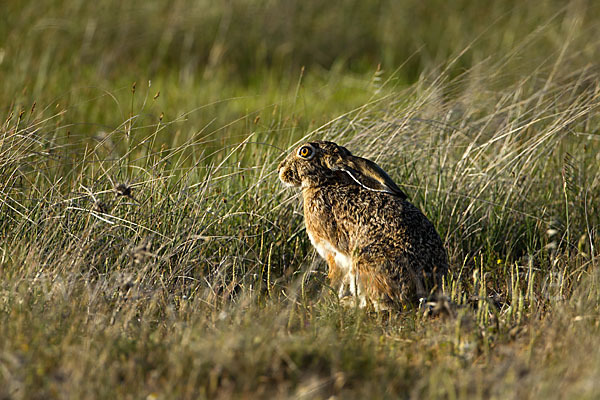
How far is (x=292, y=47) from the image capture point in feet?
37.0

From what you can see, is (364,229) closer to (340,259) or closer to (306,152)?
(340,259)

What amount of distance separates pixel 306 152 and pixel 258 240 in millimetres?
854

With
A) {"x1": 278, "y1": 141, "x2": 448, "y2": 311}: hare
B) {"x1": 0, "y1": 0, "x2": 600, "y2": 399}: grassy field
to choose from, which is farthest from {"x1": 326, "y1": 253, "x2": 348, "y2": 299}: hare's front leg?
{"x1": 0, "y1": 0, "x2": 600, "y2": 399}: grassy field

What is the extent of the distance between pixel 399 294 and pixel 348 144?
5.51ft

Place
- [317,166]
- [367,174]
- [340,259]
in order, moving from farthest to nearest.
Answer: [317,166], [340,259], [367,174]

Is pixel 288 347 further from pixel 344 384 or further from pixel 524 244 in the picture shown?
pixel 524 244

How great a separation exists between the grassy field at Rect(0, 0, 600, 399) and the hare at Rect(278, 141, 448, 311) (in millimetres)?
196

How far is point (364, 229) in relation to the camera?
510 cm

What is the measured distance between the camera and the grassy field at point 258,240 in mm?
3715

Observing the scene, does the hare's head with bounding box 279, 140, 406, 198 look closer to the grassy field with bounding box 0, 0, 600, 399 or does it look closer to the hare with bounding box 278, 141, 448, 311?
the hare with bounding box 278, 141, 448, 311

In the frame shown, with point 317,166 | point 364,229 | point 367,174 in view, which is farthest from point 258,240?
point 367,174

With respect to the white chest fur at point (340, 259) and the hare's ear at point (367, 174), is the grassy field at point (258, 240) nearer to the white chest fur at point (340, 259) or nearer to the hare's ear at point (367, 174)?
the white chest fur at point (340, 259)

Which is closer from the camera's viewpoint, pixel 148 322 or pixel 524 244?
pixel 148 322

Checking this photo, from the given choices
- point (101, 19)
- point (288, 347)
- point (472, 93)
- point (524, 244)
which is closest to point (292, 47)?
point (101, 19)
